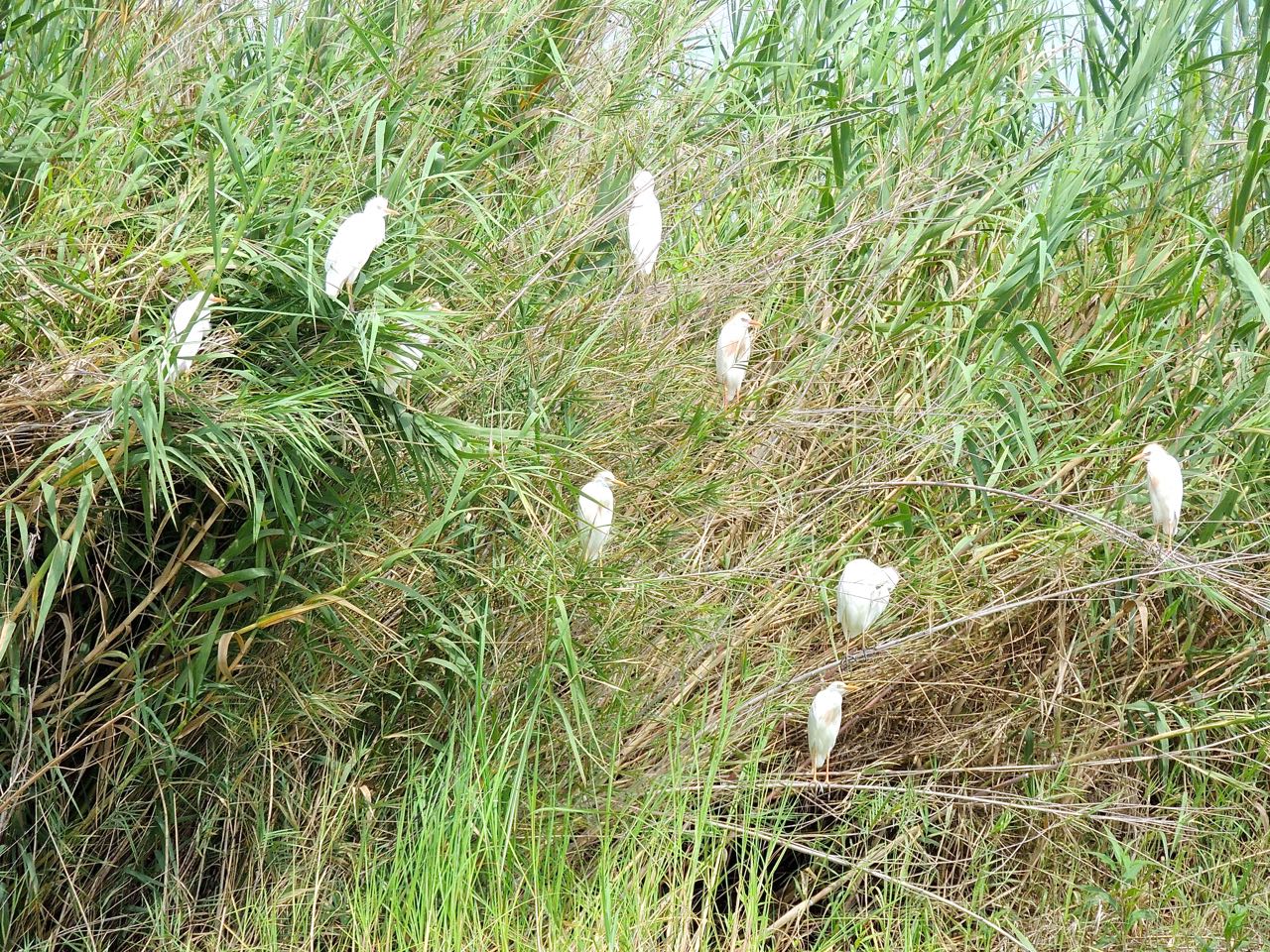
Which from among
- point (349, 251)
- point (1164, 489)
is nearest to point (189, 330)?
point (349, 251)

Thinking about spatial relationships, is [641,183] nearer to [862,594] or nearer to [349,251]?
[349,251]

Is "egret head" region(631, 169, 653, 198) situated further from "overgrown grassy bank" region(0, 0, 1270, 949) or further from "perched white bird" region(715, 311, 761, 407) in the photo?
"perched white bird" region(715, 311, 761, 407)

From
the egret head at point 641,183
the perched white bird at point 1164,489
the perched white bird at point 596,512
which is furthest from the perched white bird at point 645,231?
the perched white bird at point 1164,489

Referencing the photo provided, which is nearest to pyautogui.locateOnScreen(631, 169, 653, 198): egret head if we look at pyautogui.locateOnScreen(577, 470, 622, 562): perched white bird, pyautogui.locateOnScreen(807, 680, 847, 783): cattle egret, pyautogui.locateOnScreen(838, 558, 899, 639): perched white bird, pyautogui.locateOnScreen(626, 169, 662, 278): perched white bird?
pyautogui.locateOnScreen(626, 169, 662, 278): perched white bird

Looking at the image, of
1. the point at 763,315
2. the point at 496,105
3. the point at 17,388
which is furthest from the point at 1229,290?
the point at 17,388

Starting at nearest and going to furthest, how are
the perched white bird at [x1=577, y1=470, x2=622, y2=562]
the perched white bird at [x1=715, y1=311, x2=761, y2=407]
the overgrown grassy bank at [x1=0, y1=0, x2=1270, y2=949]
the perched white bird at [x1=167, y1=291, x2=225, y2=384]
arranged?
the perched white bird at [x1=167, y1=291, x2=225, y2=384] < the overgrown grassy bank at [x1=0, y1=0, x2=1270, y2=949] < the perched white bird at [x1=577, y1=470, x2=622, y2=562] < the perched white bird at [x1=715, y1=311, x2=761, y2=407]

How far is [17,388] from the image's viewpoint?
215cm

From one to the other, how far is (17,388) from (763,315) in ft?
5.14

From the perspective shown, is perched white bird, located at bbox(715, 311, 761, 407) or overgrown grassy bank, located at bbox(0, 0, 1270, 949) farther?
perched white bird, located at bbox(715, 311, 761, 407)

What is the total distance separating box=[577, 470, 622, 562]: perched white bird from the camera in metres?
2.51

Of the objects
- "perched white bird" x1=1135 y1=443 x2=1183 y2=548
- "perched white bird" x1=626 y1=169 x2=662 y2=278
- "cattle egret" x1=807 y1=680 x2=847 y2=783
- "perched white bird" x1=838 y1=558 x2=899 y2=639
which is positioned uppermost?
"perched white bird" x1=626 y1=169 x2=662 y2=278

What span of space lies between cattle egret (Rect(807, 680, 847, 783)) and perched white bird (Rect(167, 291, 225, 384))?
136 cm

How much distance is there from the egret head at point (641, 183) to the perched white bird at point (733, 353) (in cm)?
32

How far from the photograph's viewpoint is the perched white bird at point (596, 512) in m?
2.51
